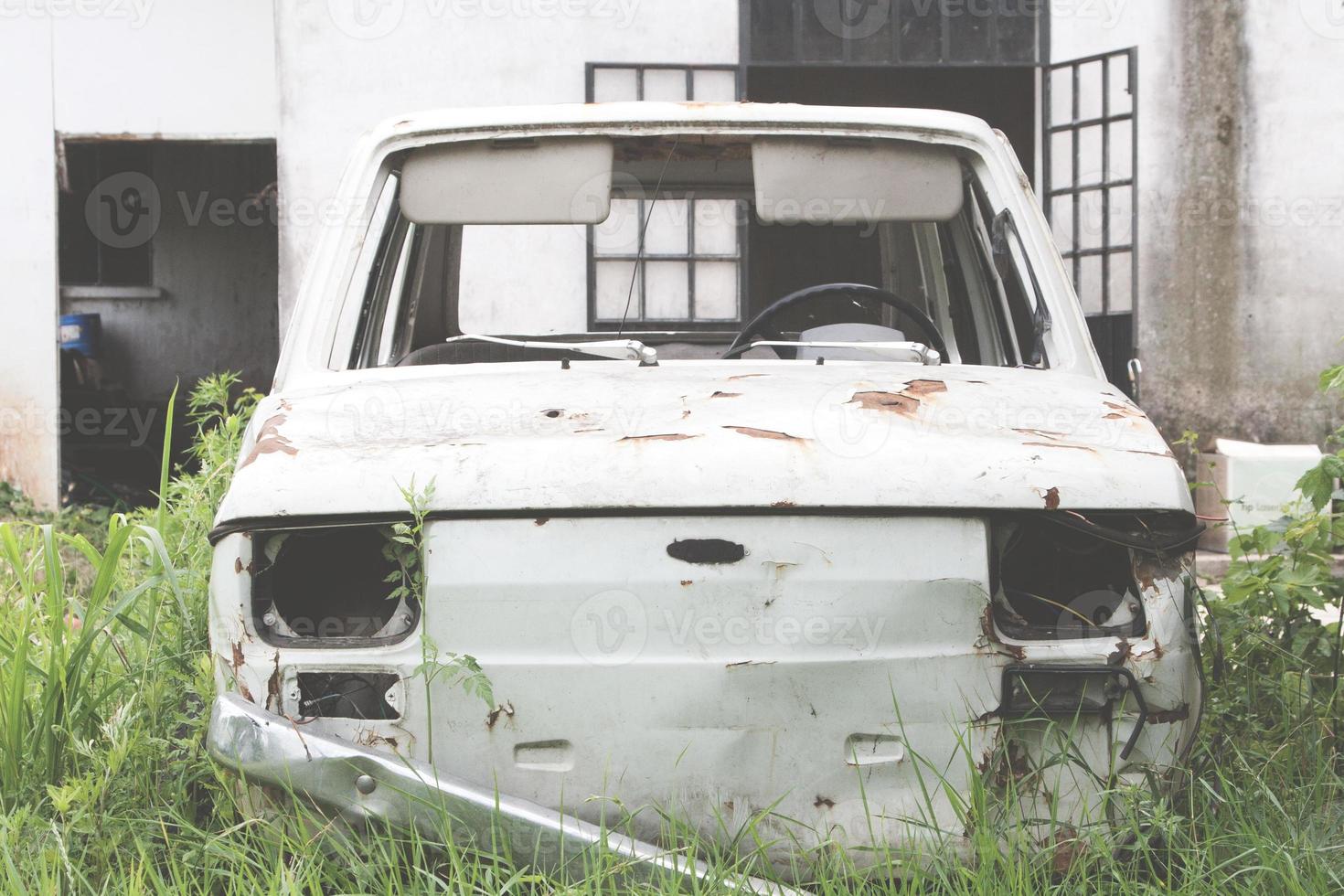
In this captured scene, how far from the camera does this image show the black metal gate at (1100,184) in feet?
22.0

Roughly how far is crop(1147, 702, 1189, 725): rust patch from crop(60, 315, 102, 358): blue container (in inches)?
386

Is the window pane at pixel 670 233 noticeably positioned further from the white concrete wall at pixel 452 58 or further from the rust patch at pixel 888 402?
the rust patch at pixel 888 402

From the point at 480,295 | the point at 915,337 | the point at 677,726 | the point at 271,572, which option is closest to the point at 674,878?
the point at 677,726

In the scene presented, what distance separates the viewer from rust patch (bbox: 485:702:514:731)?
1.48 m

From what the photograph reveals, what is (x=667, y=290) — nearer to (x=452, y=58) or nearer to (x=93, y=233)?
(x=452, y=58)

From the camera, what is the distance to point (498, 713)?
4.88 feet

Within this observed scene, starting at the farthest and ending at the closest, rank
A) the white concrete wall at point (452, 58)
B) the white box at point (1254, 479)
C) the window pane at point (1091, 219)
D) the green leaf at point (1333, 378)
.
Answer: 1. the window pane at point (1091, 219)
2. the white concrete wall at point (452, 58)
3. the white box at point (1254, 479)
4. the green leaf at point (1333, 378)

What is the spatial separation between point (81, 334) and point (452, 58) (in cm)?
514

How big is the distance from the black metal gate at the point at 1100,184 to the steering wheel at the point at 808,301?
180 inches

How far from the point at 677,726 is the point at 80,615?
1.41 m

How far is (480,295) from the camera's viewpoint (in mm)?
6570

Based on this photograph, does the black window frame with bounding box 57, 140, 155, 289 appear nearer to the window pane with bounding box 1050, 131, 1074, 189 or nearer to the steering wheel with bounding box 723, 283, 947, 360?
the window pane with bounding box 1050, 131, 1074, 189

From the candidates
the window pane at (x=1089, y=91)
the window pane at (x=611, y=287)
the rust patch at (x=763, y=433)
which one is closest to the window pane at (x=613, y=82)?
the window pane at (x=611, y=287)

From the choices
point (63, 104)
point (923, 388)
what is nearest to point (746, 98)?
point (63, 104)
